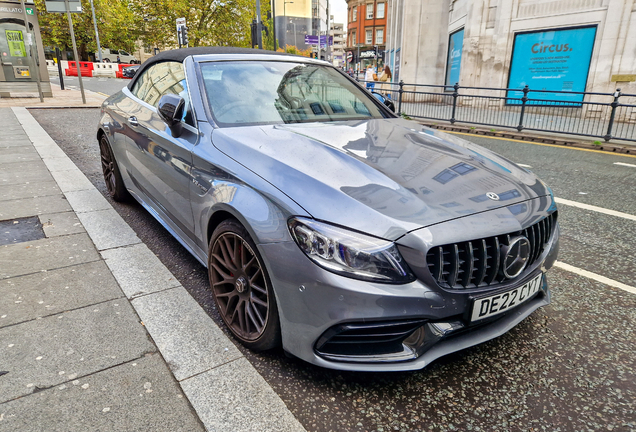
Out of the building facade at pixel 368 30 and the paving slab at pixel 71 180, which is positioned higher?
the building facade at pixel 368 30

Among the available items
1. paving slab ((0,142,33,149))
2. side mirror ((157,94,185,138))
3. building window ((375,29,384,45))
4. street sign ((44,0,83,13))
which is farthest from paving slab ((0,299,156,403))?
building window ((375,29,384,45))

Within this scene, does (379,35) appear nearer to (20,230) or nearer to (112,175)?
(112,175)

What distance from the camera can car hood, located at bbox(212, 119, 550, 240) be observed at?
193 cm

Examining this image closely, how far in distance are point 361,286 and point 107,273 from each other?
7.33ft

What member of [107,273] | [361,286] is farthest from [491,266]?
[107,273]

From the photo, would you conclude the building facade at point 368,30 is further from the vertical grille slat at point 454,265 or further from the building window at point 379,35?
the vertical grille slat at point 454,265

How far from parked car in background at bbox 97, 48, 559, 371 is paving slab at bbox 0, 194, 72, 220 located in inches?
84.9

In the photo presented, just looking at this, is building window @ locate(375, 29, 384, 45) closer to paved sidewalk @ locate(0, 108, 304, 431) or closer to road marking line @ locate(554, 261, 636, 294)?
road marking line @ locate(554, 261, 636, 294)

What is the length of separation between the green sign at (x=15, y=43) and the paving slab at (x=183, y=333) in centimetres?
1796

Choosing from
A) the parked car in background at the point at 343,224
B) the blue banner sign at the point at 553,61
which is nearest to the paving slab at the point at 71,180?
the parked car in background at the point at 343,224

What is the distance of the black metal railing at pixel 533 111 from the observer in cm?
1002

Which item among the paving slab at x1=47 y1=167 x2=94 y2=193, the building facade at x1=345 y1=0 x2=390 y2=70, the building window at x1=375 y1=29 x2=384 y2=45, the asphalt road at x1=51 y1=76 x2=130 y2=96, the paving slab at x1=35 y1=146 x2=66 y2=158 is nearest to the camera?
the paving slab at x1=47 y1=167 x2=94 y2=193

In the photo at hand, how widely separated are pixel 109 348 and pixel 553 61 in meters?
16.7

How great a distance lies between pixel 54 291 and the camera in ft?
9.77
